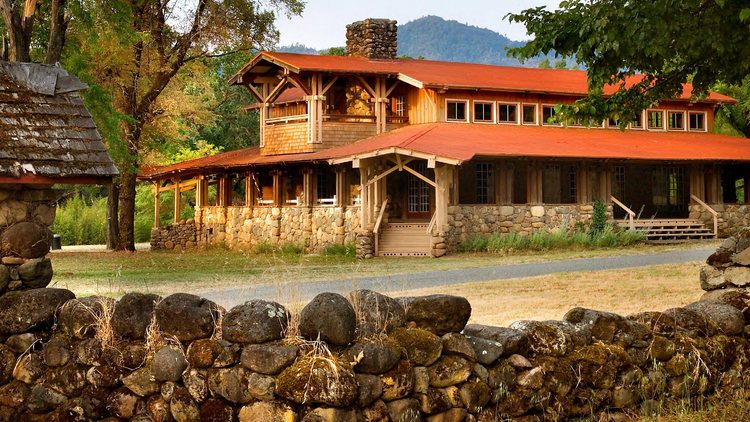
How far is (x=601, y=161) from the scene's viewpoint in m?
30.9

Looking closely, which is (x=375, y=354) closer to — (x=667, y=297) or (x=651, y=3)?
(x=651, y=3)

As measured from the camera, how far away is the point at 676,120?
3772 cm

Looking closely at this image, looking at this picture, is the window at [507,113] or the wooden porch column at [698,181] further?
the window at [507,113]

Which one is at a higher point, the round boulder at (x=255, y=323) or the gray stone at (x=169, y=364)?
the round boulder at (x=255, y=323)

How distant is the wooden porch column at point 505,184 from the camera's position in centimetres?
3003

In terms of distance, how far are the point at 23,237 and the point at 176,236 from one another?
2945cm

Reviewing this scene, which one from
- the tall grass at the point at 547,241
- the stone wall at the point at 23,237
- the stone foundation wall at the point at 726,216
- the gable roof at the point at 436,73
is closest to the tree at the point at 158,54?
the gable roof at the point at 436,73

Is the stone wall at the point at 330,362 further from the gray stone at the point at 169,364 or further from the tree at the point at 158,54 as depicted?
the tree at the point at 158,54

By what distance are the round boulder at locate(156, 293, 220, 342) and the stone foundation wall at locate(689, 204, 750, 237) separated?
28799mm

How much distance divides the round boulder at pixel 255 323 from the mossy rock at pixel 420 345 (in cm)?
→ 97

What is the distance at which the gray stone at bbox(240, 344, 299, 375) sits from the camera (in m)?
6.79

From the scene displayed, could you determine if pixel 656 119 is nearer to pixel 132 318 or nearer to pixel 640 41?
pixel 640 41

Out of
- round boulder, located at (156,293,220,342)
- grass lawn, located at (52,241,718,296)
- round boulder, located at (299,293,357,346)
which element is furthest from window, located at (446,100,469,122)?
round boulder, located at (299,293,357,346)

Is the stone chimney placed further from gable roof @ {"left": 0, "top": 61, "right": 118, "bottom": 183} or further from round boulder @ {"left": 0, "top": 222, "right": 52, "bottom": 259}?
round boulder @ {"left": 0, "top": 222, "right": 52, "bottom": 259}
